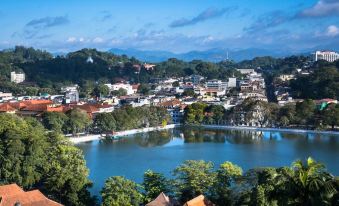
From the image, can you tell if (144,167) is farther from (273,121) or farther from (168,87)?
(168,87)

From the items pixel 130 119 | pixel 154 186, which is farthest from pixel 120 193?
pixel 130 119

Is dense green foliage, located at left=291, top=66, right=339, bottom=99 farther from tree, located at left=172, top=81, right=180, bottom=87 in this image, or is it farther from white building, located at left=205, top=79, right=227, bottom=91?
tree, located at left=172, top=81, right=180, bottom=87

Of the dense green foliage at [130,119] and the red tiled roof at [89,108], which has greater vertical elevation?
the red tiled roof at [89,108]

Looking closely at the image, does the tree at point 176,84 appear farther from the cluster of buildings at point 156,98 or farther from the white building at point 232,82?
the white building at point 232,82

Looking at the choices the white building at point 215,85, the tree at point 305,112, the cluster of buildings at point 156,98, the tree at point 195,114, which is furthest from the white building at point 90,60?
the tree at point 305,112

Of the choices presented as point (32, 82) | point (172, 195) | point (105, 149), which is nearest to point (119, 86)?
point (32, 82)

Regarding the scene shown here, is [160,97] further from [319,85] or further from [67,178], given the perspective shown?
[67,178]

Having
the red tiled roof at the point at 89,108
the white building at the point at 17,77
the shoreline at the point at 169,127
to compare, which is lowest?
the shoreline at the point at 169,127
